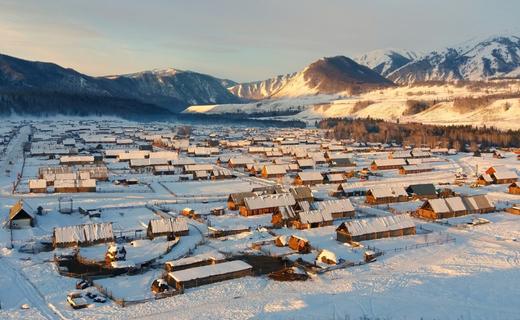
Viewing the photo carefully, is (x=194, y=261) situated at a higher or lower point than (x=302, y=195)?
lower

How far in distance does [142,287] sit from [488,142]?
82054 mm

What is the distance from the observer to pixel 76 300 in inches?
788

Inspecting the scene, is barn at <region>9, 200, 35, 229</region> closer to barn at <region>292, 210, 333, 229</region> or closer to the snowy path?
the snowy path

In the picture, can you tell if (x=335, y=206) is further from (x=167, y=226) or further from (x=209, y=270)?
(x=209, y=270)

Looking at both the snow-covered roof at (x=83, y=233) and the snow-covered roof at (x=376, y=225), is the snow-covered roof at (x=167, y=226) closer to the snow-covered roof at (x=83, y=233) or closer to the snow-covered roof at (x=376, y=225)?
the snow-covered roof at (x=83, y=233)

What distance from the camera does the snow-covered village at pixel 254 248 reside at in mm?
20094

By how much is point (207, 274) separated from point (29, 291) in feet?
23.4

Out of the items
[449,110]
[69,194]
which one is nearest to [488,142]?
[449,110]

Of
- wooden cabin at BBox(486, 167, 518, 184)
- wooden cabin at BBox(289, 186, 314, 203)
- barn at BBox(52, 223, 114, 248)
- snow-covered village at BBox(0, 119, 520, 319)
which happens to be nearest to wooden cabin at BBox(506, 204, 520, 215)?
snow-covered village at BBox(0, 119, 520, 319)

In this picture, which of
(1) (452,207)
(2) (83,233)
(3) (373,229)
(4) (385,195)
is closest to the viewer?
(2) (83,233)

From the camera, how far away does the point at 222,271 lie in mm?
22812

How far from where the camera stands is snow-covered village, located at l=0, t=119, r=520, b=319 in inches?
791

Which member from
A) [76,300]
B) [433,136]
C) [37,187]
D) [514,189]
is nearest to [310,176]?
[514,189]

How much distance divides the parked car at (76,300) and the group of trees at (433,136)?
74.3 m
